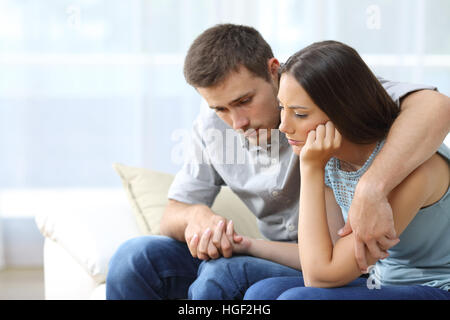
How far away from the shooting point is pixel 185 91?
9.09 ft

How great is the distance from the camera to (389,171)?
1035mm

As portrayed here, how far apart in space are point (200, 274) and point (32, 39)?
1872mm

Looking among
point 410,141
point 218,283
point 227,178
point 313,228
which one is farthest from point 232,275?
point 410,141

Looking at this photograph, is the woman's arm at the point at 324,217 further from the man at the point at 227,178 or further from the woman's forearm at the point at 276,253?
the woman's forearm at the point at 276,253

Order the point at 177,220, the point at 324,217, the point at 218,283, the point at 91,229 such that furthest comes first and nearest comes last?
the point at 91,229
the point at 177,220
the point at 218,283
the point at 324,217

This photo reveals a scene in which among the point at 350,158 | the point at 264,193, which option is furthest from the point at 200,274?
the point at 350,158

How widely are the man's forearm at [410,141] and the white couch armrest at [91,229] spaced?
100 cm

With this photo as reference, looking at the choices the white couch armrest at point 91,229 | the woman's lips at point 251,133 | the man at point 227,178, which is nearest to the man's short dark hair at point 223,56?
the man at point 227,178

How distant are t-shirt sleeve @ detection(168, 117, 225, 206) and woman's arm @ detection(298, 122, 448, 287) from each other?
22.1 inches

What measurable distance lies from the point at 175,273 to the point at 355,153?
591 millimetres

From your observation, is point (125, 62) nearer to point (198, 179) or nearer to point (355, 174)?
point (198, 179)

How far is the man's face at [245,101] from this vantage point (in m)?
1.39

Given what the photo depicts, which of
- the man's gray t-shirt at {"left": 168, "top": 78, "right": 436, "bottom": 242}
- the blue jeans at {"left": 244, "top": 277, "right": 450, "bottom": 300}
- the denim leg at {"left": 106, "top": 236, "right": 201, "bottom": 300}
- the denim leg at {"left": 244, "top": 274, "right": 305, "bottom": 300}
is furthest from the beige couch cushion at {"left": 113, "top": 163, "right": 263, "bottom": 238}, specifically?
the blue jeans at {"left": 244, "top": 277, "right": 450, "bottom": 300}

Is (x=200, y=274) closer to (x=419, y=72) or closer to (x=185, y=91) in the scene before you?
(x=185, y=91)
